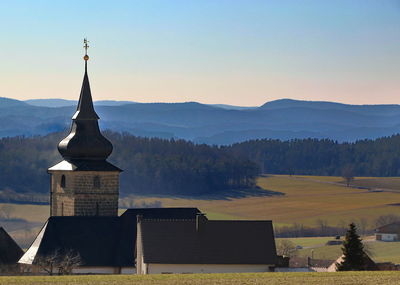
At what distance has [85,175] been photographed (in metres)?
75.0

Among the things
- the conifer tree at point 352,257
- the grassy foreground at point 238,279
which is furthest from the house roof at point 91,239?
the grassy foreground at point 238,279

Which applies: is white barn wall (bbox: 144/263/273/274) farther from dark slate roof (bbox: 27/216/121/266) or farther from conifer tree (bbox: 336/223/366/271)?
dark slate roof (bbox: 27/216/121/266)

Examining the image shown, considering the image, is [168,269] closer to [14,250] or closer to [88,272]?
[88,272]

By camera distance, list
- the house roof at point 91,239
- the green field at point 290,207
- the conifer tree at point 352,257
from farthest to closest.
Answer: the green field at point 290,207 < the house roof at point 91,239 < the conifer tree at point 352,257

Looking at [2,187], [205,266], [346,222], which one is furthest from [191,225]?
[2,187]

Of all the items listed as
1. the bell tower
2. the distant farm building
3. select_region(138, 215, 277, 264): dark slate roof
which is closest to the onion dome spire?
the bell tower

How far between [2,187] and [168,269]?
13022cm

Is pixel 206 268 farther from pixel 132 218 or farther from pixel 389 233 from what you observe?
pixel 389 233

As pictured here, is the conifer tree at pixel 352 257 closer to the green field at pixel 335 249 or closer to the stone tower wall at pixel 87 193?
the stone tower wall at pixel 87 193

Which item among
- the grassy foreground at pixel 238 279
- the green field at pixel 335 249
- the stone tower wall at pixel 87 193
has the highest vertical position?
the stone tower wall at pixel 87 193

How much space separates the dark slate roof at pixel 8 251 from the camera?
71000 millimetres

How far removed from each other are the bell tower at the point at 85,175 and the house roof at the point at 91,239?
2.45 metres

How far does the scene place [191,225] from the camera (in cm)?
6838

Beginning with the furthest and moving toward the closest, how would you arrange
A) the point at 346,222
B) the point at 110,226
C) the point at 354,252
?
the point at 346,222
the point at 110,226
the point at 354,252
